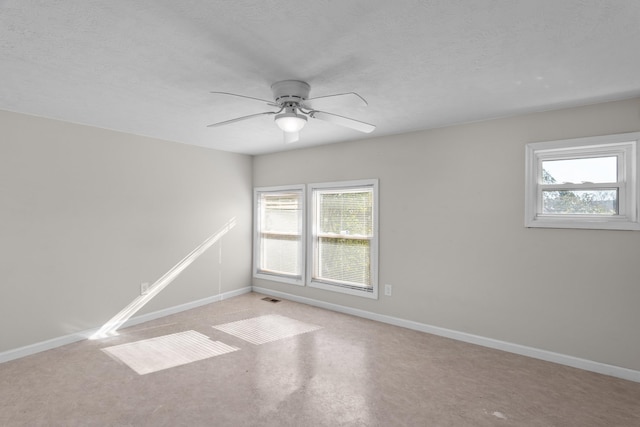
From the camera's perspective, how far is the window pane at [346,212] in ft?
13.7

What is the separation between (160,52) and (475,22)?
1.75 m

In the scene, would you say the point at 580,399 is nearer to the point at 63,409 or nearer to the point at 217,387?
the point at 217,387

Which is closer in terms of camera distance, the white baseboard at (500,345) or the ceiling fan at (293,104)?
the ceiling fan at (293,104)

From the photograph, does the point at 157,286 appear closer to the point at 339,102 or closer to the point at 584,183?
the point at 339,102

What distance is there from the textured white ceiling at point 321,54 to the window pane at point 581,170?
530 millimetres

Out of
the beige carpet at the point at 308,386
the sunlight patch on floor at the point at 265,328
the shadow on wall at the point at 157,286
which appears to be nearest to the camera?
the beige carpet at the point at 308,386

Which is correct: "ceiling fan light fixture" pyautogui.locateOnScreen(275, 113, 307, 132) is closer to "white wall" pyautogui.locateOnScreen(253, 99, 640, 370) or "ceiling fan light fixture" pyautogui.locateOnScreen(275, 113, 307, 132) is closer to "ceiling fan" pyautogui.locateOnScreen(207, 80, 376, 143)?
"ceiling fan" pyautogui.locateOnScreen(207, 80, 376, 143)

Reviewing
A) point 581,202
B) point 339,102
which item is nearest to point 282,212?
point 339,102

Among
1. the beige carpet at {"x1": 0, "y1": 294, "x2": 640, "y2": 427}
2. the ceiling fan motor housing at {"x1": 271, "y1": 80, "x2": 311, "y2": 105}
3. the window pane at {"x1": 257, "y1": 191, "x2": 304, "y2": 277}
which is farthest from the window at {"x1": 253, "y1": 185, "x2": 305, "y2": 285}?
the ceiling fan motor housing at {"x1": 271, "y1": 80, "x2": 311, "y2": 105}

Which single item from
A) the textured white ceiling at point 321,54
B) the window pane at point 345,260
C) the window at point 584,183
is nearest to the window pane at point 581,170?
the window at point 584,183

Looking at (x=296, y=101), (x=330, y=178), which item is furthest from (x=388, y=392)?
(x=330, y=178)

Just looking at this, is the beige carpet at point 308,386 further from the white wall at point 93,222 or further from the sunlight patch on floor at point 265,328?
the white wall at point 93,222

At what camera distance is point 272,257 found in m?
5.19

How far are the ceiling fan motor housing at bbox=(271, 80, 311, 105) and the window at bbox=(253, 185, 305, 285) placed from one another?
A: 7.83 ft
